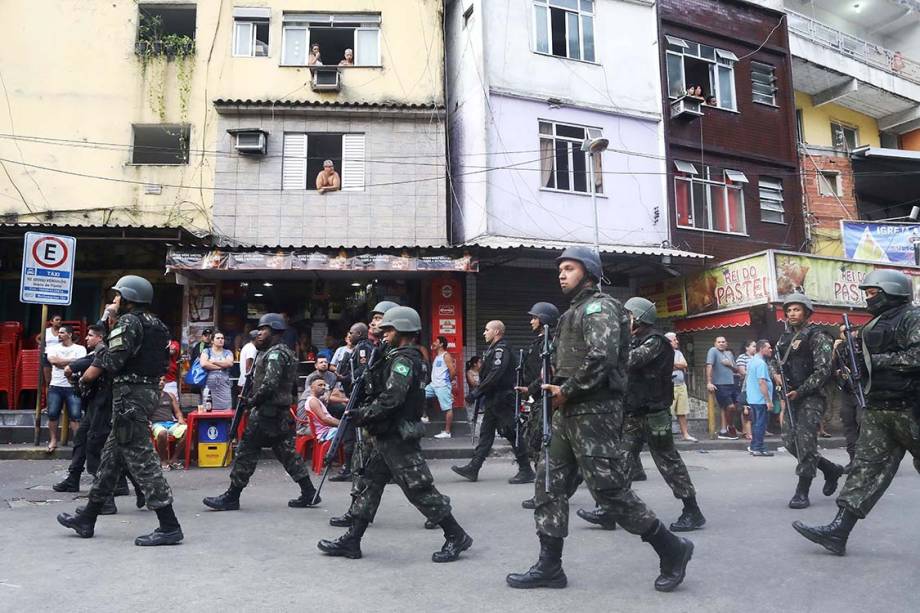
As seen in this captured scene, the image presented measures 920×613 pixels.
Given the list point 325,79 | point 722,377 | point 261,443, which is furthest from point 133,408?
point 325,79

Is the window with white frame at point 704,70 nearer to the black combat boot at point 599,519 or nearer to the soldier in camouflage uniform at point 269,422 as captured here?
the soldier in camouflage uniform at point 269,422

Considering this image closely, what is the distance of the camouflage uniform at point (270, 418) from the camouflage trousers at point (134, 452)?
1143 millimetres

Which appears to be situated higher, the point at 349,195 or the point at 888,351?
the point at 349,195

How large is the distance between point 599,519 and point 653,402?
1.07 meters

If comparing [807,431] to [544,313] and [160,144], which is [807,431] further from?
[160,144]

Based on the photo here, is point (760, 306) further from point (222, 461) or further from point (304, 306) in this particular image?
point (222, 461)

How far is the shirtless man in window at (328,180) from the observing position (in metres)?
13.8

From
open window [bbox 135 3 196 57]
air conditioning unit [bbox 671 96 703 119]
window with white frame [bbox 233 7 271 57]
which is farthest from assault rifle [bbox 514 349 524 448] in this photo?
open window [bbox 135 3 196 57]

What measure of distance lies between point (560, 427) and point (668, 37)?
15168 mm

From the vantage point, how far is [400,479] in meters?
4.63

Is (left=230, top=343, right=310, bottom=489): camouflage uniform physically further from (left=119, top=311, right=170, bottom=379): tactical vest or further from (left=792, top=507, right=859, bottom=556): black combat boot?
(left=792, top=507, right=859, bottom=556): black combat boot

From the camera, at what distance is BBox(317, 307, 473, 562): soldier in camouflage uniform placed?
461 cm

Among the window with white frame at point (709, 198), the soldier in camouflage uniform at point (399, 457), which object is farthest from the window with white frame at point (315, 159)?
the soldier in camouflage uniform at point (399, 457)

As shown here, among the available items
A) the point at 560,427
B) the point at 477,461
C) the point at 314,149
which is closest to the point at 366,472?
the point at 560,427
